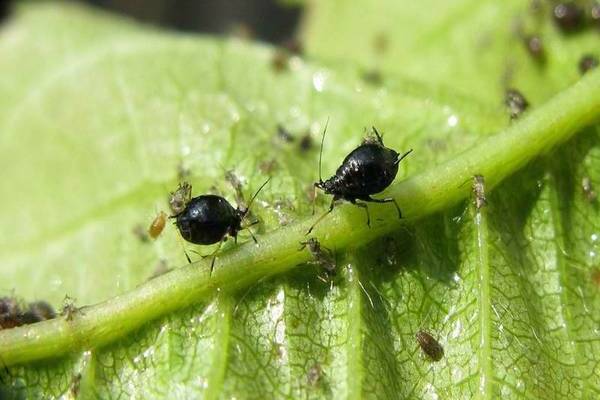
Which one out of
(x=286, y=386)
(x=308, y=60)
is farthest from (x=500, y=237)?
(x=308, y=60)

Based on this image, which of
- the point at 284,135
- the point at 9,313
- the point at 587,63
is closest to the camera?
the point at 9,313

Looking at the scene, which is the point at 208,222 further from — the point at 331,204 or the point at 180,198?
the point at 331,204

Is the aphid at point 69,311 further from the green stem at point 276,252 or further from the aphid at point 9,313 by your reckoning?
the aphid at point 9,313

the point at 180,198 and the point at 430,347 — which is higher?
the point at 180,198

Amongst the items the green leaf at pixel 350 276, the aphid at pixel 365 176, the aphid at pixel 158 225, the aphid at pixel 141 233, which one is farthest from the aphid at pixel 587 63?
the aphid at pixel 141 233

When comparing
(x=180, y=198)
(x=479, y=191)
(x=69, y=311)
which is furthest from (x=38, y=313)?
(x=479, y=191)

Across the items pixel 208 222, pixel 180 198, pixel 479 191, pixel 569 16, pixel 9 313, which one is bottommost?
pixel 9 313

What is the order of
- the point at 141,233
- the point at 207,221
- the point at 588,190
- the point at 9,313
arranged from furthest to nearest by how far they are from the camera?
the point at 141,233 → the point at 588,190 → the point at 9,313 → the point at 207,221
